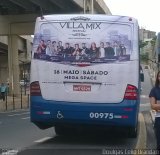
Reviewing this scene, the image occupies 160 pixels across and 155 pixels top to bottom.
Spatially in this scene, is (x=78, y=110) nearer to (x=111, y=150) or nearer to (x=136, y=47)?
(x=111, y=150)

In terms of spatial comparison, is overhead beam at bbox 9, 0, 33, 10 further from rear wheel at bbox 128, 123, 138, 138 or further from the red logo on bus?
the red logo on bus

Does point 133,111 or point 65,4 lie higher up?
point 65,4

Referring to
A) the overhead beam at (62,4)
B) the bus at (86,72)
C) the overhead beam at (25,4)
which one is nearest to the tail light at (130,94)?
the bus at (86,72)

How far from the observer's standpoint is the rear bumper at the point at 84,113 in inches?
491

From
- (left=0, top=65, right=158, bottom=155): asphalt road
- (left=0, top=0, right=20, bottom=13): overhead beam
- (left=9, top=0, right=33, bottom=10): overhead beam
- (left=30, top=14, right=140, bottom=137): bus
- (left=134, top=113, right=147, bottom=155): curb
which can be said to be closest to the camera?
(left=0, top=65, right=158, bottom=155): asphalt road

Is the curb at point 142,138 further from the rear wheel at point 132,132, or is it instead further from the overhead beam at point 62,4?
the overhead beam at point 62,4

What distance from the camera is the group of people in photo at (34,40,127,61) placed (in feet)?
42.0

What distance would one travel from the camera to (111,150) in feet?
39.9

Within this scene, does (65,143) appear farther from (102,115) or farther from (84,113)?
(102,115)

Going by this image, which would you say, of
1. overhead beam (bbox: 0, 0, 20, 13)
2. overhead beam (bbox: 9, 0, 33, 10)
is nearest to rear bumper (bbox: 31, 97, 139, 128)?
overhead beam (bbox: 9, 0, 33, 10)

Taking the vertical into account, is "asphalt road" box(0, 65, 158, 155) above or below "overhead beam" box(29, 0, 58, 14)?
below

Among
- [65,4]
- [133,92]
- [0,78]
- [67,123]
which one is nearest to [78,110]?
[67,123]

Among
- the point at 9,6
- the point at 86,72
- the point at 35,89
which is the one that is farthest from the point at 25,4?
the point at 86,72

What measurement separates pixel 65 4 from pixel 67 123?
103ft
